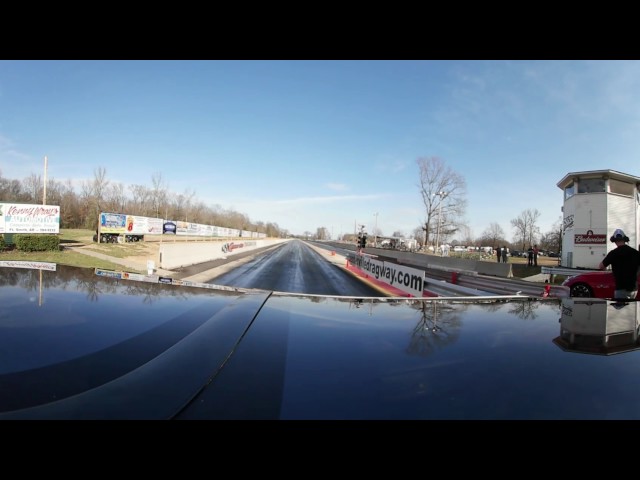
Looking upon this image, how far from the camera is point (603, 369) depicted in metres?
1.87

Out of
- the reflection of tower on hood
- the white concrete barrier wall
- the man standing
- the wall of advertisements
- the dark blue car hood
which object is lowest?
the white concrete barrier wall

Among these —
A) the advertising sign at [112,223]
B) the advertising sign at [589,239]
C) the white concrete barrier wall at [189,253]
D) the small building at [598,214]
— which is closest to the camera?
the white concrete barrier wall at [189,253]

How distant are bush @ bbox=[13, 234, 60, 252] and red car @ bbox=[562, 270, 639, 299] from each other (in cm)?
3178

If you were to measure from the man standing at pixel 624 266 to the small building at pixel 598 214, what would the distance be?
23069mm

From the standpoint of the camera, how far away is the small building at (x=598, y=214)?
2475 centimetres

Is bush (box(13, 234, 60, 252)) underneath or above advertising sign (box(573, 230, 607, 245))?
underneath

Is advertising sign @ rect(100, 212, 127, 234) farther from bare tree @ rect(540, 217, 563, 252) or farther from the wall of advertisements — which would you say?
bare tree @ rect(540, 217, 563, 252)

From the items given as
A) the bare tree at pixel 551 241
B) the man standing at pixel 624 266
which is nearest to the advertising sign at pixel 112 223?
the man standing at pixel 624 266

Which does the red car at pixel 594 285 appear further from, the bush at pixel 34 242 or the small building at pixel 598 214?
the bush at pixel 34 242

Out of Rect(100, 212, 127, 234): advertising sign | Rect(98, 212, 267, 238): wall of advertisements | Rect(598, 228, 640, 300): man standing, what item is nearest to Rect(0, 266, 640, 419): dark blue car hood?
Rect(598, 228, 640, 300): man standing

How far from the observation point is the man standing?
6.74 meters
